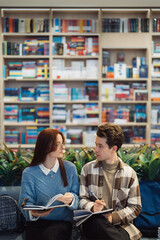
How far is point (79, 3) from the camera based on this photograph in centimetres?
466

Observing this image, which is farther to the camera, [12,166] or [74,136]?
[74,136]

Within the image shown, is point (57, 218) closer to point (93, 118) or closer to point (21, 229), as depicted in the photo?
point (21, 229)

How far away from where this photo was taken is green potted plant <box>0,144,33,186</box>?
2.13 meters

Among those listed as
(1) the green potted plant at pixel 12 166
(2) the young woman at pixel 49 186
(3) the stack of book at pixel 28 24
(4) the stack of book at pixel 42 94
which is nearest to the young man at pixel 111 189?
(2) the young woman at pixel 49 186

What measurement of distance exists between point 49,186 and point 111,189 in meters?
0.39

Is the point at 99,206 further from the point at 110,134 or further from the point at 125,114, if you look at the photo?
the point at 125,114

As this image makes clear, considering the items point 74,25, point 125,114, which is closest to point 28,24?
point 74,25

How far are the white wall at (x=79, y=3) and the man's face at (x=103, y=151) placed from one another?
3.36 metres

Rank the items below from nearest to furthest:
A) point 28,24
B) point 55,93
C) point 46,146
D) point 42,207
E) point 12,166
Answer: point 42,207 → point 46,146 → point 12,166 → point 28,24 → point 55,93

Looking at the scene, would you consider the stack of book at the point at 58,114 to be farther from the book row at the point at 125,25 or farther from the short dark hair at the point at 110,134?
the short dark hair at the point at 110,134

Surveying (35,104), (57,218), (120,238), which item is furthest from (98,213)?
(35,104)

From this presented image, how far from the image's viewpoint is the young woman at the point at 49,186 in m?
1.76

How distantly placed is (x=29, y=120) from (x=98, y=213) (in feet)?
11.8

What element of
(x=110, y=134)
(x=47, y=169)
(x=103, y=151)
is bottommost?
(x=47, y=169)
